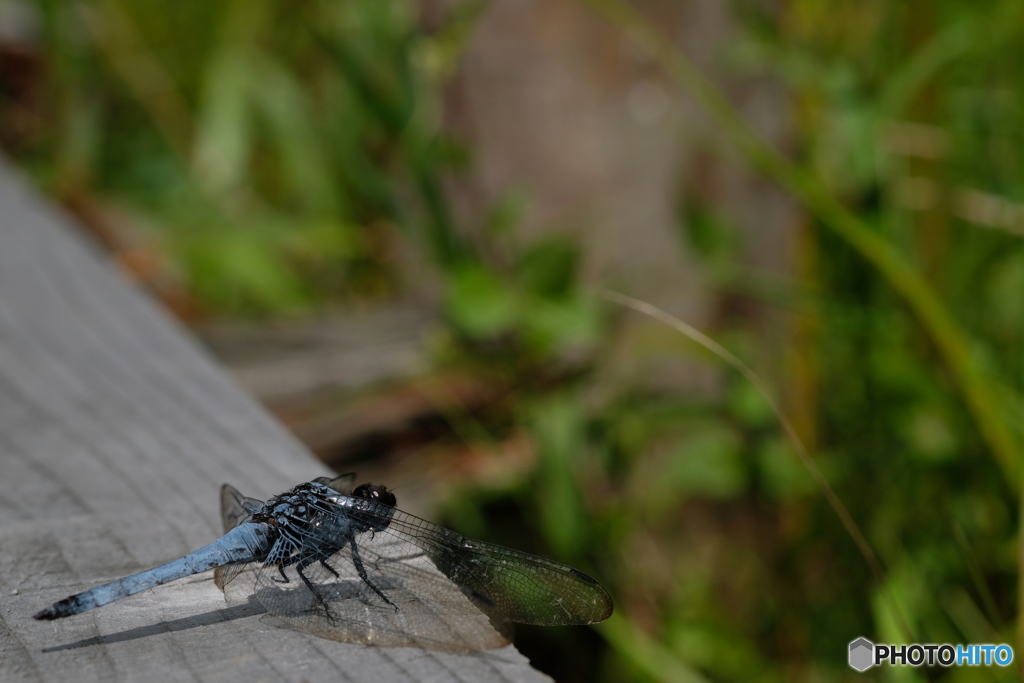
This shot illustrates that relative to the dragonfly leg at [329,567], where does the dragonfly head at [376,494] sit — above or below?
above

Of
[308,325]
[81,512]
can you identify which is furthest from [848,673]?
[81,512]

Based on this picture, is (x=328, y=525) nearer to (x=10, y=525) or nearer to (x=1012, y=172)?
(x=10, y=525)

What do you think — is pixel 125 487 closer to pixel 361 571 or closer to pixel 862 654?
pixel 361 571

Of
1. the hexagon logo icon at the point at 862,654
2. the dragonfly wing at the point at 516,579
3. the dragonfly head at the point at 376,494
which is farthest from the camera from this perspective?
the hexagon logo icon at the point at 862,654

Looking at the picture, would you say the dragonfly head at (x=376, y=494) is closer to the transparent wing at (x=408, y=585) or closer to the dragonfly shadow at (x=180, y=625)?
the transparent wing at (x=408, y=585)

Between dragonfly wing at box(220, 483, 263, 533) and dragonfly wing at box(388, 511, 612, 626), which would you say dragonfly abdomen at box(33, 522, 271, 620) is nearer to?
dragonfly wing at box(220, 483, 263, 533)

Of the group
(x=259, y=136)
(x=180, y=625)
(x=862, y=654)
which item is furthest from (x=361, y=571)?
(x=259, y=136)
